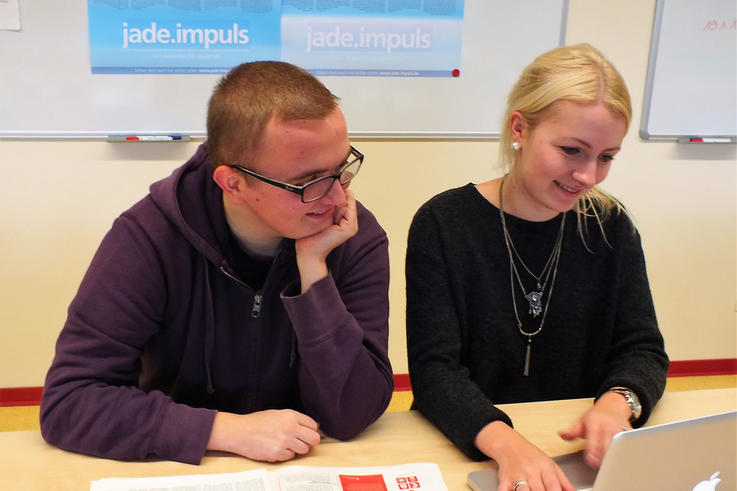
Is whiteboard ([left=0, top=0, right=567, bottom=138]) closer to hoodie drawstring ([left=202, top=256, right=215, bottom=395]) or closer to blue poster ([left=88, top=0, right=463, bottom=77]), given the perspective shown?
blue poster ([left=88, top=0, right=463, bottom=77])

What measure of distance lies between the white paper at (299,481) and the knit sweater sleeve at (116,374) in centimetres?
6

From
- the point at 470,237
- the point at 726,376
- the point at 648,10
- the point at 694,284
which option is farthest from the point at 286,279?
the point at 726,376

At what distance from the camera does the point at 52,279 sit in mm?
2732

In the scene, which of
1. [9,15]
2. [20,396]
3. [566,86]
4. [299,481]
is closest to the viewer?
[299,481]

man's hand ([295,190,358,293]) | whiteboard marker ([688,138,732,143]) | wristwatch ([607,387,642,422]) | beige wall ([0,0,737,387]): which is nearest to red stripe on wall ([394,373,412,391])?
beige wall ([0,0,737,387])

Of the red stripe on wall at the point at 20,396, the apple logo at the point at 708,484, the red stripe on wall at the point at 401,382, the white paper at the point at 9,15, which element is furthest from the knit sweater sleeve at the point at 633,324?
the red stripe on wall at the point at 20,396

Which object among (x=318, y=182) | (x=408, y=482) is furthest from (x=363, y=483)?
(x=318, y=182)

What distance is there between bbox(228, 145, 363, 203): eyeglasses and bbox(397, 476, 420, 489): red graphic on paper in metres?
0.49

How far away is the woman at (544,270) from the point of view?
1.40m

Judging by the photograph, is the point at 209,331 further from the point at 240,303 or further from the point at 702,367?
the point at 702,367

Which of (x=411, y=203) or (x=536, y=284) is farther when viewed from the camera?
(x=411, y=203)

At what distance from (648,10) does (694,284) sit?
1285 millimetres

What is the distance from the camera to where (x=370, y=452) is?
1206mm

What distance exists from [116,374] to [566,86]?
1017 millimetres
